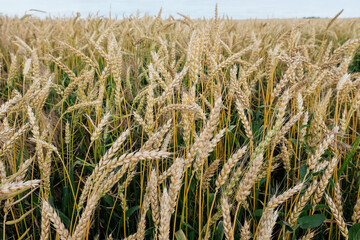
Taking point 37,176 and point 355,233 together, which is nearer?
point 355,233

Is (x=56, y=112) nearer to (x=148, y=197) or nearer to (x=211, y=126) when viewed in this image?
(x=148, y=197)

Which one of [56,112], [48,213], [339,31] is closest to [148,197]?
[48,213]

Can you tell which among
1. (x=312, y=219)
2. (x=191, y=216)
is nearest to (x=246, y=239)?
(x=312, y=219)

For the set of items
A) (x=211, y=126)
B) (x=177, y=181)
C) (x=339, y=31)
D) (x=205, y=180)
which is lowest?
(x=205, y=180)

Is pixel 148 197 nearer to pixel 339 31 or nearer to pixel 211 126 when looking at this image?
pixel 211 126

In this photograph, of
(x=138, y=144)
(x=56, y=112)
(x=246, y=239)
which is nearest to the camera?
(x=246, y=239)

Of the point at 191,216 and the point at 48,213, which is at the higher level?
the point at 48,213

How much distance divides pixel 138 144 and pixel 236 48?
1.76 m

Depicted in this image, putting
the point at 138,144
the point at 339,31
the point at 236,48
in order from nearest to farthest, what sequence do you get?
the point at 138,144 < the point at 236,48 < the point at 339,31

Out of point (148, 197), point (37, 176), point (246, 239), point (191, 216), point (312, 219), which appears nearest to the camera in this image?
point (246, 239)

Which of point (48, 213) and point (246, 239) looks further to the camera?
point (246, 239)

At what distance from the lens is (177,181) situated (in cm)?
71

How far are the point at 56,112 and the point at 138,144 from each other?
67cm

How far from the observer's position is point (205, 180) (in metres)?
1.01
